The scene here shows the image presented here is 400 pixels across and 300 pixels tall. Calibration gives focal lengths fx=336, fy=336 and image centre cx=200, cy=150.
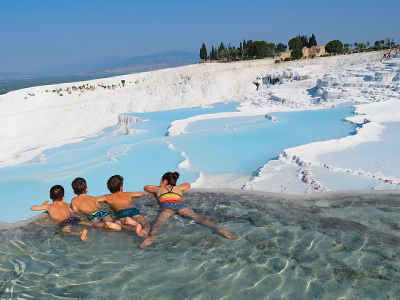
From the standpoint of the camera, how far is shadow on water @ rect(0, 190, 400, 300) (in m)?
2.96

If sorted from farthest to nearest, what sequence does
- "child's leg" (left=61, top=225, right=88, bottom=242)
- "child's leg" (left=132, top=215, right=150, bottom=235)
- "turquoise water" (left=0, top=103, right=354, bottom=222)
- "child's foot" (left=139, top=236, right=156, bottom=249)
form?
"turquoise water" (left=0, top=103, right=354, bottom=222) → "child's leg" (left=132, top=215, right=150, bottom=235) → "child's leg" (left=61, top=225, right=88, bottom=242) → "child's foot" (left=139, top=236, right=156, bottom=249)

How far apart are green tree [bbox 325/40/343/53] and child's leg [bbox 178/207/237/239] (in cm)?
4322

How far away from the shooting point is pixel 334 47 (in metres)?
42.0

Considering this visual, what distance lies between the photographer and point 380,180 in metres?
6.43

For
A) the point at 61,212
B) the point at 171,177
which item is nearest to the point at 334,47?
the point at 171,177

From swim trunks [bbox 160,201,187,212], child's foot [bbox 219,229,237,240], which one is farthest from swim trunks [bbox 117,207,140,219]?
child's foot [bbox 219,229,237,240]

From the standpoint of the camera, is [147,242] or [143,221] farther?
[143,221]

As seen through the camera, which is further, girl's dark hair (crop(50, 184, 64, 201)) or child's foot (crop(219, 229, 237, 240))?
girl's dark hair (crop(50, 184, 64, 201))

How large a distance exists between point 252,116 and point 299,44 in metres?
33.3

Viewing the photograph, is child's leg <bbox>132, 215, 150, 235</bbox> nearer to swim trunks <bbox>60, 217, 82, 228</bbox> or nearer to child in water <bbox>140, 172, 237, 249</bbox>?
child in water <bbox>140, 172, 237, 249</bbox>

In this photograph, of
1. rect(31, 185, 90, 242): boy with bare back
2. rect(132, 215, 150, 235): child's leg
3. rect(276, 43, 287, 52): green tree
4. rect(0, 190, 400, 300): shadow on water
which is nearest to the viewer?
rect(0, 190, 400, 300): shadow on water

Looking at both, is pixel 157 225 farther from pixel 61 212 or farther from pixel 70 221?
pixel 61 212

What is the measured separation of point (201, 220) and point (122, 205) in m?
1.16

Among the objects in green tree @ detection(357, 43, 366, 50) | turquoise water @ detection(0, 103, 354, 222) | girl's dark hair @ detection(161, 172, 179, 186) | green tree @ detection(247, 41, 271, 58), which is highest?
green tree @ detection(247, 41, 271, 58)
